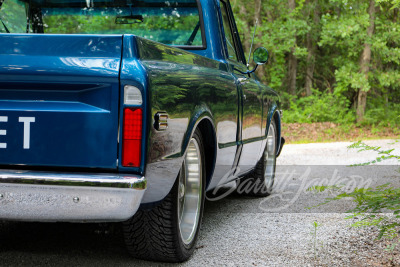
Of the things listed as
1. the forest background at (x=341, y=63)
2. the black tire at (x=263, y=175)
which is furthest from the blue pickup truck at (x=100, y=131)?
the forest background at (x=341, y=63)

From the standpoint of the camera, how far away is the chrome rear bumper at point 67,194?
2.80 m

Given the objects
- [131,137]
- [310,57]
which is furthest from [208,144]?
[310,57]

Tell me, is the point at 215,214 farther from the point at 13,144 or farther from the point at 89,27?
the point at 13,144

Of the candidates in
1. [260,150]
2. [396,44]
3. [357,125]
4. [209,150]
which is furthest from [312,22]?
[209,150]

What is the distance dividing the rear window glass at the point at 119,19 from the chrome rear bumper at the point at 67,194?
2085 mm

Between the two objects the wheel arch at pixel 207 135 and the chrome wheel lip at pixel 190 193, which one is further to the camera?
the chrome wheel lip at pixel 190 193

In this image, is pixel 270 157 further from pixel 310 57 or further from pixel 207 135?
pixel 310 57

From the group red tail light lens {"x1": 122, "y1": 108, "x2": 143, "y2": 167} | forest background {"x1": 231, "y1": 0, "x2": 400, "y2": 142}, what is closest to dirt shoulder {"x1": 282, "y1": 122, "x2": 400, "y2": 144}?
forest background {"x1": 231, "y1": 0, "x2": 400, "y2": 142}

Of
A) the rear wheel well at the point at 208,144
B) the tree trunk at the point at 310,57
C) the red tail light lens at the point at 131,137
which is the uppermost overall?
the red tail light lens at the point at 131,137

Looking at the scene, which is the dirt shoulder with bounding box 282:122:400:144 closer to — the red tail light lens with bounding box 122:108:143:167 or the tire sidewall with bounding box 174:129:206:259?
the tire sidewall with bounding box 174:129:206:259

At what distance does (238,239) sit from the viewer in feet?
14.5

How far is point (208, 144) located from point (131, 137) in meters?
1.29

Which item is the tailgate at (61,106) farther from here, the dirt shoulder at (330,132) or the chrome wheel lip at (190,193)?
the dirt shoulder at (330,132)

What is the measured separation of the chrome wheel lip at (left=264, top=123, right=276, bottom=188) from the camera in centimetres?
657
